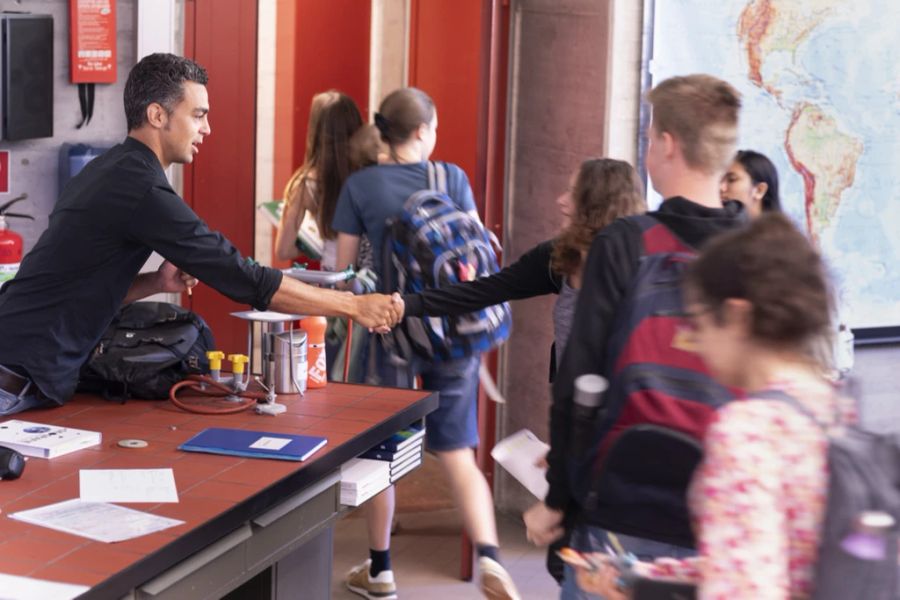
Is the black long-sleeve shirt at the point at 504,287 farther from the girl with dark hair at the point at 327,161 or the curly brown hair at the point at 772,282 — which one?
the curly brown hair at the point at 772,282

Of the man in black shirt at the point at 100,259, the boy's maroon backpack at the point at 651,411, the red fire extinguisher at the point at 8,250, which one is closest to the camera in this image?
the boy's maroon backpack at the point at 651,411

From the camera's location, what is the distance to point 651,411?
2.43 meters

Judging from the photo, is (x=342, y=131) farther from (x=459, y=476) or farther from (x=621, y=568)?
(x=621, y=568)

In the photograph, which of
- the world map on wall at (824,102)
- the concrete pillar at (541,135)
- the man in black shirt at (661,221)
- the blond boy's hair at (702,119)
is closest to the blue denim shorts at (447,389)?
the concrete pillar at (541,135)

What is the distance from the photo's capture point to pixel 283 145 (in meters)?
6.72

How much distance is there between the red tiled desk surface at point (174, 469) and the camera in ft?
8.17

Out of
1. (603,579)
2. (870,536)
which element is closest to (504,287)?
(603,579)

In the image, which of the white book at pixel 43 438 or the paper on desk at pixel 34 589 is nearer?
the paper on desk at pixel 34 589

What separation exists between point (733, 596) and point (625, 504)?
0.66 meters

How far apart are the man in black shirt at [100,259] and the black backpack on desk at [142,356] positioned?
10 centimetres

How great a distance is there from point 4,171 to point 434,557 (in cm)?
236

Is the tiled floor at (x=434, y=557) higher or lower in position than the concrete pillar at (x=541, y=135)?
lower

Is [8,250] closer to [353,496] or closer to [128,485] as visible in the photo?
[353,496]

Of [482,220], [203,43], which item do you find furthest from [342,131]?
[203,43]
